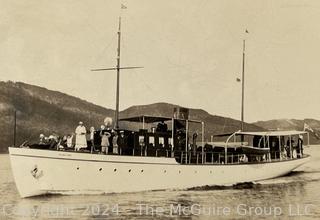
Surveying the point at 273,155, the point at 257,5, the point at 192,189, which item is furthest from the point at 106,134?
the point at 273,155

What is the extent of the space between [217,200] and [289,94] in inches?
189

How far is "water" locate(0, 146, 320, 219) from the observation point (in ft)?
36.5

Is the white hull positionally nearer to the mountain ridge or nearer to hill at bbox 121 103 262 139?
the mountain ridge

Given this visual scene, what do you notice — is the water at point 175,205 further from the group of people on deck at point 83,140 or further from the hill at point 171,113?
the hill at point 171,113

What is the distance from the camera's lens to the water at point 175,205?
36.5ft

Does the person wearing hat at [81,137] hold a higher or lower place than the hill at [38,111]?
lower

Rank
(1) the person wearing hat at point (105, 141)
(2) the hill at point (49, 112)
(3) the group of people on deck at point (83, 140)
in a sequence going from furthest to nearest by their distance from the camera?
(2) the hill at point (49, 112) < (1) the person wearing hat at point (105, 141) < (3) the group of people on deck at point (83, 140)

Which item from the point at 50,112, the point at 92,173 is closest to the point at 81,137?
the point at 92,173

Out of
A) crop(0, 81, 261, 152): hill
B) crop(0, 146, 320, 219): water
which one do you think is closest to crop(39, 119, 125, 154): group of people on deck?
crop(0, 146, 320, 219): water

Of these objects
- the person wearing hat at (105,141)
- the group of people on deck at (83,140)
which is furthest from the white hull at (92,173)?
the person wearing hat at (105,141)

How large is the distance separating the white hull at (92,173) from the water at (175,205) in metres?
0.34

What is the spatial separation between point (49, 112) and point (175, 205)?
30.4 feet

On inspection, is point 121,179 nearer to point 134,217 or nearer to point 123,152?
point 123,152

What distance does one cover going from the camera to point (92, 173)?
14195 millimetres
